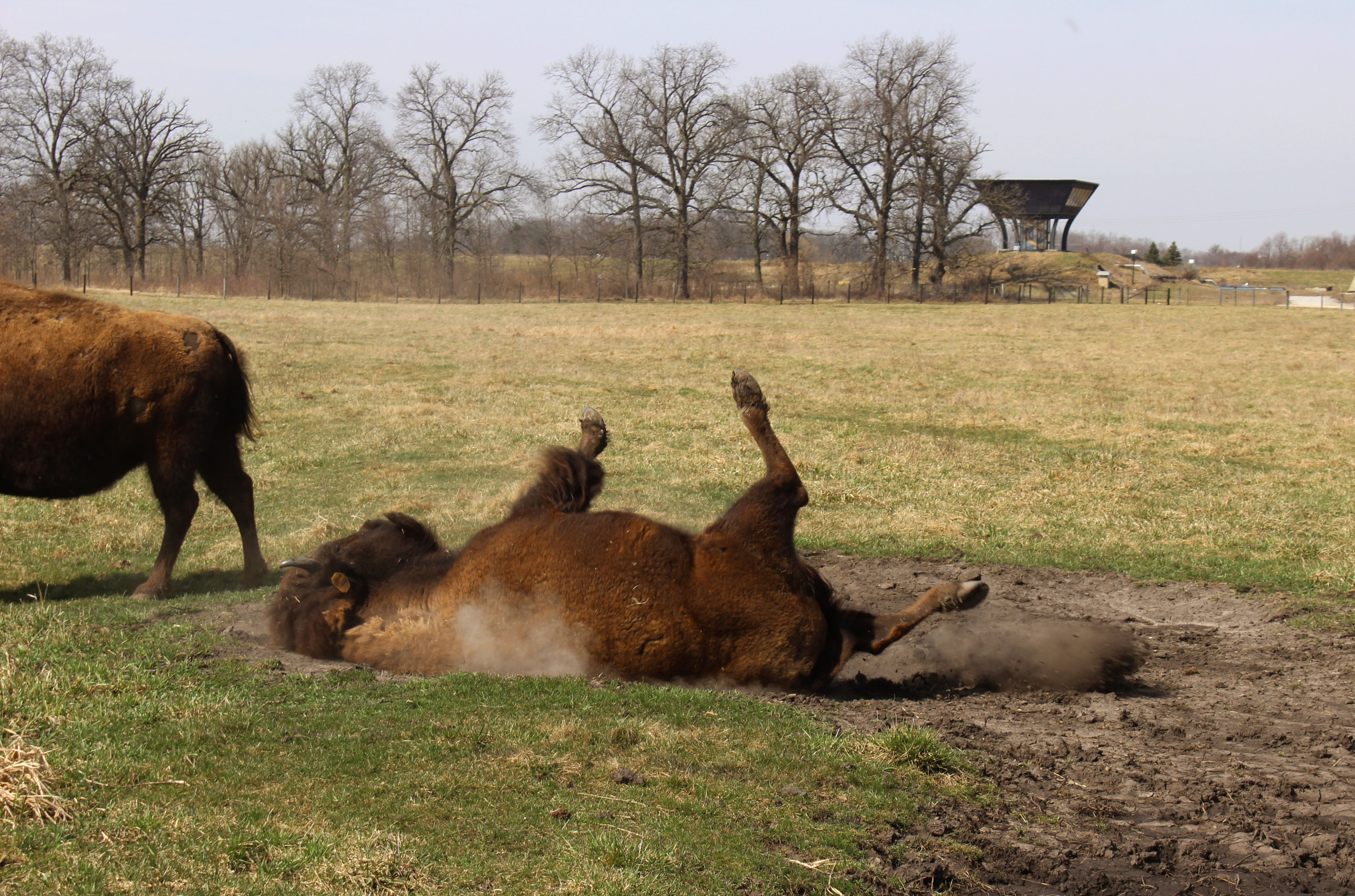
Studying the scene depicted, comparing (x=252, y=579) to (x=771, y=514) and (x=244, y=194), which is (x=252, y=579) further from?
(x=244, y=194)

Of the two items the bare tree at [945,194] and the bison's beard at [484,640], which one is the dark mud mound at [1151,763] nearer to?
the bison's beard at [484,640]

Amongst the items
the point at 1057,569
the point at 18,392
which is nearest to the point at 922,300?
the point at 1057,569

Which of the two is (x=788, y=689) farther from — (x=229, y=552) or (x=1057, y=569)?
(x=229, y=552)

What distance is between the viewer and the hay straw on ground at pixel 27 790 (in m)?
3.23

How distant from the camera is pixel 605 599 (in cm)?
487

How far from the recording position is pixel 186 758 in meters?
3.77

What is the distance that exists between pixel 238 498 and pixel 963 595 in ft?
17.8

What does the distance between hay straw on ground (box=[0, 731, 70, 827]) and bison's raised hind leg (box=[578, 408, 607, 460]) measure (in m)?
3.79

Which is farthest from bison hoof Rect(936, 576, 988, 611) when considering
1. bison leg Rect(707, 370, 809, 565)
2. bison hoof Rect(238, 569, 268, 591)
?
bison hoof Rect(238, 569, 268, 591)

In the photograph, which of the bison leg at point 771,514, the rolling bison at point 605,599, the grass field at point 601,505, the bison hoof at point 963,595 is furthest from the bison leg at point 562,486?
the bison hoof at point 963,595

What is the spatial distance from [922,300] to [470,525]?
48.4 m

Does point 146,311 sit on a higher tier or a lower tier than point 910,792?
higher

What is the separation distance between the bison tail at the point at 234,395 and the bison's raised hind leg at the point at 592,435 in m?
2.55

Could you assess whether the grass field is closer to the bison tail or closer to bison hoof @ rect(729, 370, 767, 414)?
the bison tail
